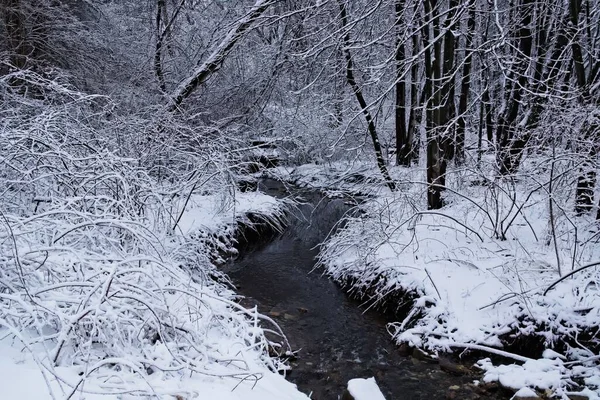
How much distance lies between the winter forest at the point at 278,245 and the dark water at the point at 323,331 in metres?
0.03

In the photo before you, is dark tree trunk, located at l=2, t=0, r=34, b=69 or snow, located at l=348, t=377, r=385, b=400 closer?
snow, located at l=348, t=377, r=385, b=400

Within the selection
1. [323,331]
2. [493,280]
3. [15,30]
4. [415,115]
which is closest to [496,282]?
[493,280]

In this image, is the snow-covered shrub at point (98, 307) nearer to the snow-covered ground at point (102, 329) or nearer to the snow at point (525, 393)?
the snow-covered ground at point (102, 329)

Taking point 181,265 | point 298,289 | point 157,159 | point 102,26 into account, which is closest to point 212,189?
point 157,159

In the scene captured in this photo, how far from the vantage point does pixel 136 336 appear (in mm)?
3164

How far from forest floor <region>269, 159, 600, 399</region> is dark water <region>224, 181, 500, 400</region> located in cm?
30

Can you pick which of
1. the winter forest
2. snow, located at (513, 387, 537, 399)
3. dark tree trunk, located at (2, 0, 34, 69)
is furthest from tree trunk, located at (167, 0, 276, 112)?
snow, located at (513, 387, 537, 399)

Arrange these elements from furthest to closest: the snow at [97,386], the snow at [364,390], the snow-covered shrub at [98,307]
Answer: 1. the snow at [364,390]
2. the snow-covered shrub at [98,307]
3. the snow at [97,386]

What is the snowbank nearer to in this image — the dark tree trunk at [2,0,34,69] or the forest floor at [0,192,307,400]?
the forest floor at [0,192,307,400]

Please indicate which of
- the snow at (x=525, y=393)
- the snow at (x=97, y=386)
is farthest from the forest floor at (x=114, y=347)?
the snow at (x=525, y=393)

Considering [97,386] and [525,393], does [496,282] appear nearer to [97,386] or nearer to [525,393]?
[525,393]

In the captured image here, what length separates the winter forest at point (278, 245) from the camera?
306cm

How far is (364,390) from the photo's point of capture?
4.05 metres

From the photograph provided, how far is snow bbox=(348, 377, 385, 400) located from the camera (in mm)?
3965
